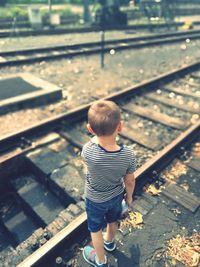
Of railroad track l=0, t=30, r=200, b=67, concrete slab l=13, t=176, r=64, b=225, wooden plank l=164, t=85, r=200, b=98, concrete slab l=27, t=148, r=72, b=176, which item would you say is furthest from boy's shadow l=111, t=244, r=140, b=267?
railroad track l=0, t=30, r=200, b=67

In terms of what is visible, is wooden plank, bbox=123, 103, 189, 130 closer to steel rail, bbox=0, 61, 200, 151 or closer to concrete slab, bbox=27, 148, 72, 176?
steel rail, bbox=0, 61, 200, 151

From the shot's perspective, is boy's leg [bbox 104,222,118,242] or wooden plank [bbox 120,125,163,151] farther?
wooden plank [bbox 120,125,163,151]

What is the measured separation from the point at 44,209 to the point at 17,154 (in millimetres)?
1055

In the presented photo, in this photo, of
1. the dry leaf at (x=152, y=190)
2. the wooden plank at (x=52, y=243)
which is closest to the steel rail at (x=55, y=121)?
the wooden plank at (x=52, y=243)

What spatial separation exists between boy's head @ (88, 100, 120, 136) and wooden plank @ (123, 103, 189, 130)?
3.48m

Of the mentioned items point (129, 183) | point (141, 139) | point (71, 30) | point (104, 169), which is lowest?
point (141, 139)

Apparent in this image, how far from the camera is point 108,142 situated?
2.29m

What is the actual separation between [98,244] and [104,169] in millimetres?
820

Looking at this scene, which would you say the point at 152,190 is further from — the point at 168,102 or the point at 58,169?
the point at 168,102

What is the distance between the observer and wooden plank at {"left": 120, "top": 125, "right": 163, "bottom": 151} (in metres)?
4.82

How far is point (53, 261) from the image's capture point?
9.44ft

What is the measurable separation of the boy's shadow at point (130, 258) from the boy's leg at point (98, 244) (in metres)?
0.27

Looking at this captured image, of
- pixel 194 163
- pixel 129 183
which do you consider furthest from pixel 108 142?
pixel 194 163

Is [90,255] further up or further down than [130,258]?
further up
